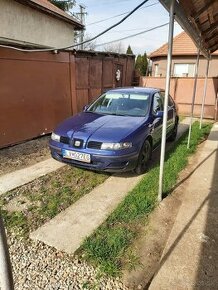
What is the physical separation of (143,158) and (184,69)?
54.8 ft

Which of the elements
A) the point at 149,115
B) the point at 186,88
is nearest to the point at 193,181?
the point at 149,115

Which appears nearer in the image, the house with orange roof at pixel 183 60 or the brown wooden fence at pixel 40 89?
the brown wooden fence at pixel 40 89

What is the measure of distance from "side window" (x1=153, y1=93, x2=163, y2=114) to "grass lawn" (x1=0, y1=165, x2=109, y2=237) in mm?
1913

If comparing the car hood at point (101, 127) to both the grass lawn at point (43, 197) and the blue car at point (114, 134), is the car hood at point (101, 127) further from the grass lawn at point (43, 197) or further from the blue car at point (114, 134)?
the grass lawn at point (43, 197)

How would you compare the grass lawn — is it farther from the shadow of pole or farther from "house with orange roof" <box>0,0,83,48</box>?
"house with orange roof" <box>0,0,83,48</box>

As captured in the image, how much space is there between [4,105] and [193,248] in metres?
5.55

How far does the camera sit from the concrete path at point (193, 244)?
2721mm

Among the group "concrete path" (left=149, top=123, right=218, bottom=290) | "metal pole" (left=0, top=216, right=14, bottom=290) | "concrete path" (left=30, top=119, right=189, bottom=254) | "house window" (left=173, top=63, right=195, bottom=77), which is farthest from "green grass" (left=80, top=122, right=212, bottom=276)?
"house window" (left=173, top=63, right=195, bottom=77)

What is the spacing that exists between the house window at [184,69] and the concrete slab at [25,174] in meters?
16.5

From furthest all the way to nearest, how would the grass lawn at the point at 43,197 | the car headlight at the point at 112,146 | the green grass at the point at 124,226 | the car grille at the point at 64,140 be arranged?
the car grille at the point at 64,140, the car headlight at the point at 112,146, the grass lawn at the point at 43,197, the green grass at the point at 124,226

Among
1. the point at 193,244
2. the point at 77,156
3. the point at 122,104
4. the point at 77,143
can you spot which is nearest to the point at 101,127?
the point at 77,143

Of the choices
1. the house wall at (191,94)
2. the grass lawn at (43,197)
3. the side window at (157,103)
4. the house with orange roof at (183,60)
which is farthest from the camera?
the house with orange roof at (183,60)

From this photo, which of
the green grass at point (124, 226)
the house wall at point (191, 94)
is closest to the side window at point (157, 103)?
the green grass at point (124, 226)

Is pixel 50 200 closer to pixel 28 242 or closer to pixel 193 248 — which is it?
pixel 28 242
